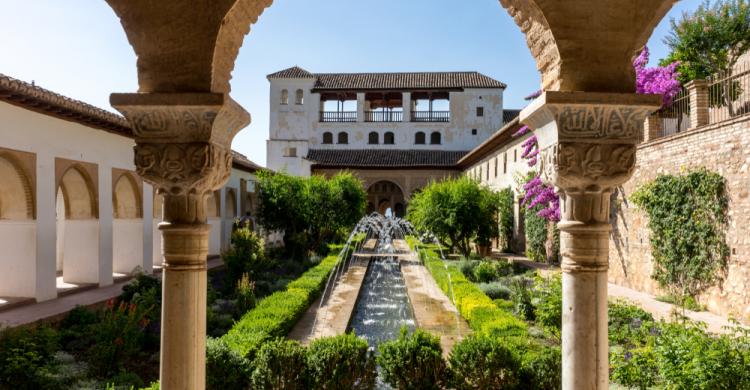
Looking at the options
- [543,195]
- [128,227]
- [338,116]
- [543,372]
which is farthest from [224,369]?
[338,116]

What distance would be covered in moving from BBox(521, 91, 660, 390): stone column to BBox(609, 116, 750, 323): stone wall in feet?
27.5

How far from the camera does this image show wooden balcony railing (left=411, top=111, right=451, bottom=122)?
4122 cm

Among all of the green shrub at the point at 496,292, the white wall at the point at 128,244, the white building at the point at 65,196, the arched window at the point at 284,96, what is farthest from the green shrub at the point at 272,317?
the arched window at the point at 284,96

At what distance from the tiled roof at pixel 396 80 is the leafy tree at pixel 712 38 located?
66.9 ft

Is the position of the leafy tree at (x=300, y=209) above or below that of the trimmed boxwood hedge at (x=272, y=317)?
above

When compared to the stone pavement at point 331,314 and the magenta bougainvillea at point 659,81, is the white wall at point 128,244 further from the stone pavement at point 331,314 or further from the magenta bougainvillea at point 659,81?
the magenta bougainvillea at point 659,81

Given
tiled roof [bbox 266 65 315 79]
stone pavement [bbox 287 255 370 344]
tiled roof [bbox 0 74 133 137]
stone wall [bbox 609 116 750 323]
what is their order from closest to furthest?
1. tiled roof [bbox 0 74 133 137]
2. stone pavement [bbox 287 255 370 344]
3. stone wall [bbox 609 116 750 323]
4. tiled roof [bbox 266 65 315 79]

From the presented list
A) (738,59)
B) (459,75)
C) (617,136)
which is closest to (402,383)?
(617,136)

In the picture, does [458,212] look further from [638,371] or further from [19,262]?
[638,371]

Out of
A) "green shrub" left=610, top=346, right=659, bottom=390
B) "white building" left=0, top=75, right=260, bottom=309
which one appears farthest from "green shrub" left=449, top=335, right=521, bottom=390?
"white building" left=0, top=75, right=260, bottom=309

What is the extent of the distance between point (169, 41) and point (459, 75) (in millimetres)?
40571

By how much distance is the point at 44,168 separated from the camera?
35.7 feet

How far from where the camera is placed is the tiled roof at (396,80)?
133 ft

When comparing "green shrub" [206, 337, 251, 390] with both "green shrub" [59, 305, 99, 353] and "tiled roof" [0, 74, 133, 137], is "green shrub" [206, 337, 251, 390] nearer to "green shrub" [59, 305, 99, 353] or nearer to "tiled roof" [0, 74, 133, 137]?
"green shrub" [59, 305, 99, 353]
